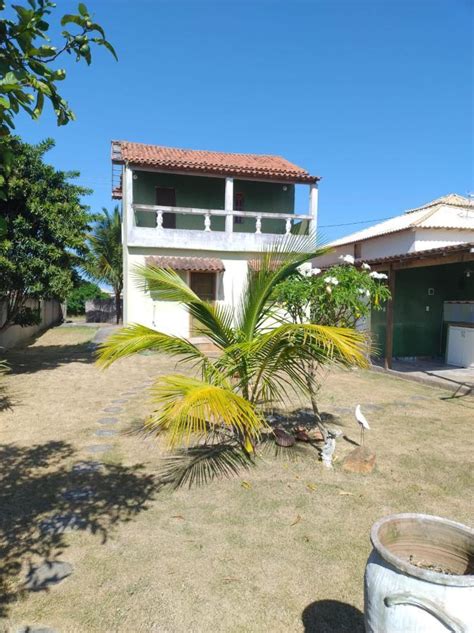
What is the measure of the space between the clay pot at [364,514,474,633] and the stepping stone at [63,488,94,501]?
2737 millimetres

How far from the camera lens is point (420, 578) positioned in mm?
1584

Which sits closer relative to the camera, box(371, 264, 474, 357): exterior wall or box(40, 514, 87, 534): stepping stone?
box(40, 514, 87, 534): stepping stone

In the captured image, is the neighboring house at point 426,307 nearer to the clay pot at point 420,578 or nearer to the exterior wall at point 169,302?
the exterior wall at point 169,302

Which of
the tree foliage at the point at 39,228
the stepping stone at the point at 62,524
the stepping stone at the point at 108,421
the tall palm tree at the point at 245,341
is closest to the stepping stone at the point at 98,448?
the stepping stone at the point at 108,421

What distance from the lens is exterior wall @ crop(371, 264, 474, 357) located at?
12.2 meters

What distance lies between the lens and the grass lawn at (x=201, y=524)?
2436 millimetres

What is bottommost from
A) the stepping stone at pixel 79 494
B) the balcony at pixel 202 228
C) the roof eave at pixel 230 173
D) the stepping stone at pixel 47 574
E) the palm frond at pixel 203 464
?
the stepping stone at pixel 47 574

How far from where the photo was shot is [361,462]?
14.6ft

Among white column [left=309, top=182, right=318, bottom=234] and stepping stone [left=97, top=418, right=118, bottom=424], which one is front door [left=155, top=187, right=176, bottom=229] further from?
stepping stone [left=97, top=418, right=118, bottom=424]

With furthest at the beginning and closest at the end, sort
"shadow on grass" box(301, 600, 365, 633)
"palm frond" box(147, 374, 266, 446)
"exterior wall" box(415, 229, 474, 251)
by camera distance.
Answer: "exterior wall" box(415, 229, 474, 251)
"palm frond" box(147, 374, 266, 446)
"shadow on grass" box(301, 600, 365, 633)

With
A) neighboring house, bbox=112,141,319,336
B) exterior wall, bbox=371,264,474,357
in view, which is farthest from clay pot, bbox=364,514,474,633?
neighboring house, bbox=112,141,319,336

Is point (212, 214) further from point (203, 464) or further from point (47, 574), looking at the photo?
point (47, 574)

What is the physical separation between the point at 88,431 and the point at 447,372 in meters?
8.19

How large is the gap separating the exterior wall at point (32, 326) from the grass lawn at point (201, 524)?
653 centimetres
